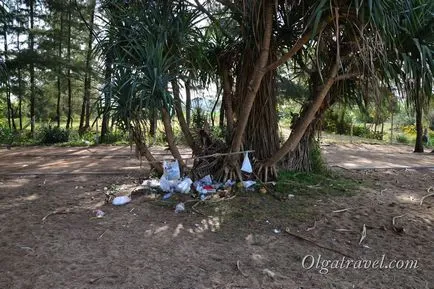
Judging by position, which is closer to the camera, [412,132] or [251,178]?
[251,178]

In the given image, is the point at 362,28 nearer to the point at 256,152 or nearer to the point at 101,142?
the point at 256,152

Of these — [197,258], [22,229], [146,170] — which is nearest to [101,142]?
[146,170]

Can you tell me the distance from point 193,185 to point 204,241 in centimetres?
137

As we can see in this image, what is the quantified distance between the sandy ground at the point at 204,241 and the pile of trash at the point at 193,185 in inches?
10.5

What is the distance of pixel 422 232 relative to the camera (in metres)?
3.22

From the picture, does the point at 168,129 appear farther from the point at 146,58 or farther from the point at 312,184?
the point at 312,184

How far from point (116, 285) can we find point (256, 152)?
2.81 m

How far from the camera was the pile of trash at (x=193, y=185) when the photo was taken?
415 centimetres

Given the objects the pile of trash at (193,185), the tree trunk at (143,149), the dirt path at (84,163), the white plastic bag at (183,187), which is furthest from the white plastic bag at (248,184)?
the dirt path at (84,163)

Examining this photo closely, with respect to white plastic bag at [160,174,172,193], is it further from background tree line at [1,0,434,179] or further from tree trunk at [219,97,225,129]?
tree trunk at [219,97,225,129]

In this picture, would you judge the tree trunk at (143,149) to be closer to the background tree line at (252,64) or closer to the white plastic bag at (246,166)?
the background tree line at (252,64)

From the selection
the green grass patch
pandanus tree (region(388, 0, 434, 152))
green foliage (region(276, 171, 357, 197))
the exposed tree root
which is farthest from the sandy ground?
pandanus tree (region(388, 0, 434, 152))

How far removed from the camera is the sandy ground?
2.38m

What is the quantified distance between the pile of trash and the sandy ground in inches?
10.5
